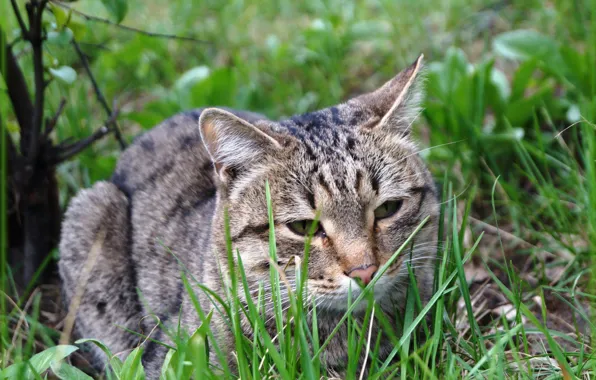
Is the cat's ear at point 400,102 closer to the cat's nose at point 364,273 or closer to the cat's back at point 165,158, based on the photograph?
the cat's nose at point 364,273

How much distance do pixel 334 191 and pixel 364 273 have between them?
32 cm

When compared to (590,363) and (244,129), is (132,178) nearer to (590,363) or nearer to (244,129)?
(244,129)

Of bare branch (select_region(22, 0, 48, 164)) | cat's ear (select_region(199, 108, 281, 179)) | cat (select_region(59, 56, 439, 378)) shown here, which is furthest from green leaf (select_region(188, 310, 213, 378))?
bare branch (select_region(22, 0, 48, 164))

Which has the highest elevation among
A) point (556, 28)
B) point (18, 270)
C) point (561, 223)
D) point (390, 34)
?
point (390, 34)

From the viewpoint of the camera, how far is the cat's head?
99.9 inches

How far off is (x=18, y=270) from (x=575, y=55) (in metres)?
3.32

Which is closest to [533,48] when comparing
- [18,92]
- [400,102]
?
[400,102]

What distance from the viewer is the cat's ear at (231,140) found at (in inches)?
105

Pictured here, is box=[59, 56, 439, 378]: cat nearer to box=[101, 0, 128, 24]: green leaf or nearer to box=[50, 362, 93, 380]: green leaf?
box=[50, 362, 93, 380]: green leaf

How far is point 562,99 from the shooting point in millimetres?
4312

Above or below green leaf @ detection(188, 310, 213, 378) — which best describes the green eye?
above

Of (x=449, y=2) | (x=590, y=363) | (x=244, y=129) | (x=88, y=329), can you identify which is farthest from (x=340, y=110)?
(x=449, y=2)

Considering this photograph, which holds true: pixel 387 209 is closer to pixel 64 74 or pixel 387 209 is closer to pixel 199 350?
pixel 199 350

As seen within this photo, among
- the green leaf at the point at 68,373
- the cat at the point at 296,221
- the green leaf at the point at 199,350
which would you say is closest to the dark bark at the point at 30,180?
the cat at the point at 296,221
